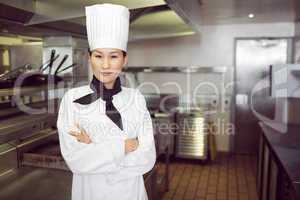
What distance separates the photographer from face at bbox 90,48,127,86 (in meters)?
0.99

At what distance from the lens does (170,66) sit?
4.30 metres

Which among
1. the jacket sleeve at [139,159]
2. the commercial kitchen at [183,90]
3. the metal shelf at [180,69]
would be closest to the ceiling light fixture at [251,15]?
the commercial kitchen at [183,90]

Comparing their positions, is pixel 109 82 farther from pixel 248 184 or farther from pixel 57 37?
pixel 248 184

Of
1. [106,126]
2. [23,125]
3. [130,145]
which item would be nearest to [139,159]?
[130,145]

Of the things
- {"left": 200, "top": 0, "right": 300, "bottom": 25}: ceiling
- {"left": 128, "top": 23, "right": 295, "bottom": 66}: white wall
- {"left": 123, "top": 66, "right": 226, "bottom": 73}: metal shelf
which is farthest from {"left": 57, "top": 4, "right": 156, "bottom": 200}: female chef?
{"left": 128, "top": 23, "right": 295, "bottom": 66}: white wall

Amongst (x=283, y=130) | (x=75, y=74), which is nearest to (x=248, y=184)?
(x=283, y=130)

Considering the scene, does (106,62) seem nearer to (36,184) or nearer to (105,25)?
(105,25)

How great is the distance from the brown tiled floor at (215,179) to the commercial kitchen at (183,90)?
0.04 ft

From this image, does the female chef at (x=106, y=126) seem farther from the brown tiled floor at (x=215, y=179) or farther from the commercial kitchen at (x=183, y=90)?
the brown tiled floor at (x=215, y=179)

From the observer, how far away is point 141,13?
1.78 m

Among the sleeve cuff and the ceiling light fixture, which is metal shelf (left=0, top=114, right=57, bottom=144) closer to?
the sleeve cuff

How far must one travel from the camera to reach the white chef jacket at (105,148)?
3.30ft

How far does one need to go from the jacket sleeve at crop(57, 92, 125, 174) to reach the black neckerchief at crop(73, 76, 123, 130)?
0.08 meters

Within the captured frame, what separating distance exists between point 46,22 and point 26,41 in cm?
39
